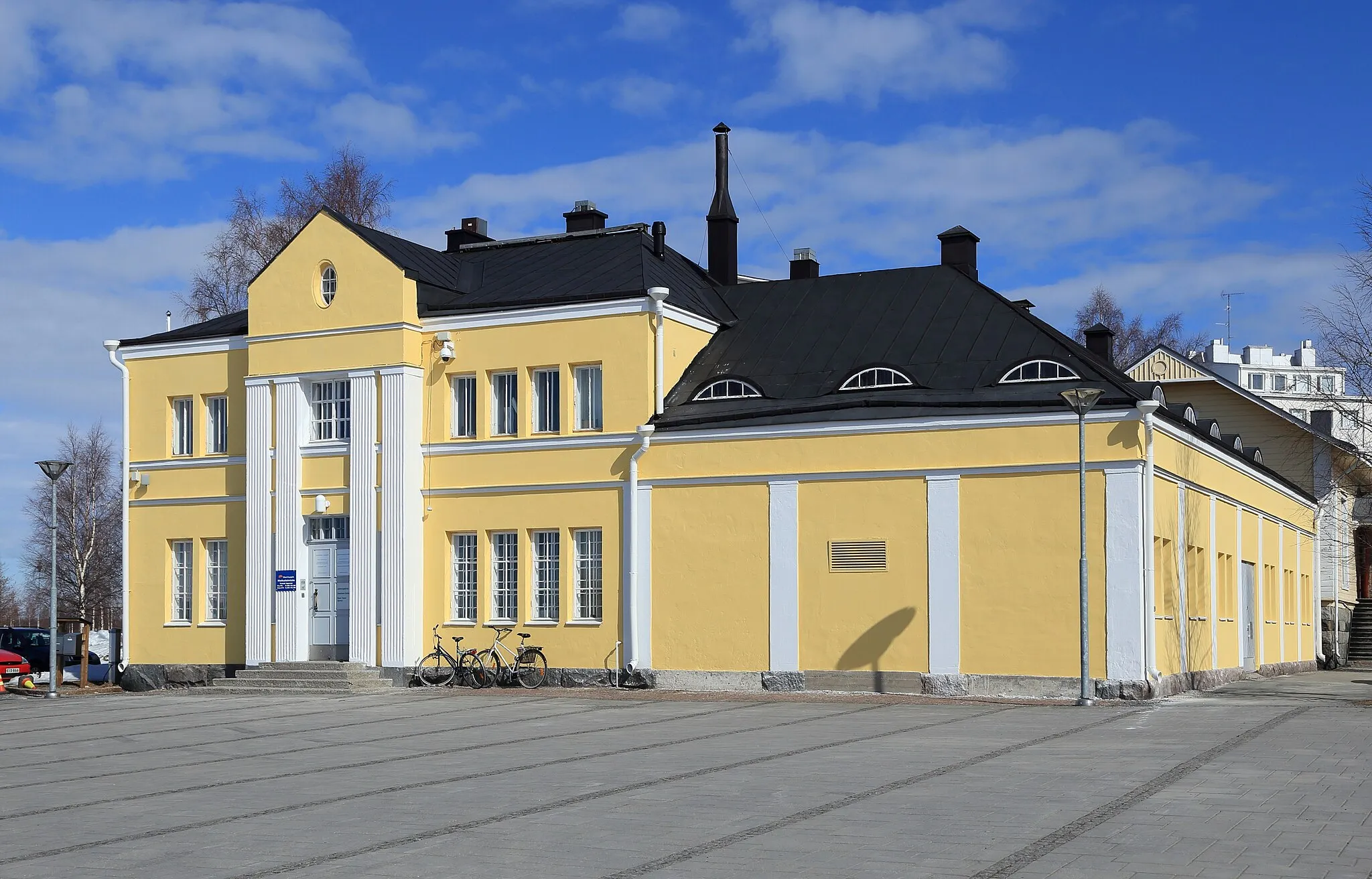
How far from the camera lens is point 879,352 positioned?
89.6ft

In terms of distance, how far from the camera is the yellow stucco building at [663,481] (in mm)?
24078

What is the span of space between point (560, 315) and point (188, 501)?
29.0ft

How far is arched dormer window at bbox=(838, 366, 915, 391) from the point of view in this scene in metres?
26.2

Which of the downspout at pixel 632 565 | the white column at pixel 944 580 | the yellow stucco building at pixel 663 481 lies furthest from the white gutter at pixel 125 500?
the white column at pixel 944 580

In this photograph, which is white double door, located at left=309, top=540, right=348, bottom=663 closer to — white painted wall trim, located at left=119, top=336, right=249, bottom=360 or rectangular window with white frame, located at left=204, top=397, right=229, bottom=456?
rectangular window with white frame, located at left=204, top=397, right=229, bottom=456

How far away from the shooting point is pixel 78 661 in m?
40.9

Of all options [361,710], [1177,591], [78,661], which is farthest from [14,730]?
[78,661]

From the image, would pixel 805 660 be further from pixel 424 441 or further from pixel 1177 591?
pixel 424 441

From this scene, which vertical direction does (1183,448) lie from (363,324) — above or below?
below

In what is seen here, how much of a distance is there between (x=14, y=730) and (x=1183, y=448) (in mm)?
18431

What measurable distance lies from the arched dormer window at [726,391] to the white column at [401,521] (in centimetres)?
522

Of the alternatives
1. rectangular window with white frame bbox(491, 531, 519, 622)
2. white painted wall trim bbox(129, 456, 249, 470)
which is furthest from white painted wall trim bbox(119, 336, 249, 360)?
rectangular window with white frame bbox(491, 531, 519, 622)

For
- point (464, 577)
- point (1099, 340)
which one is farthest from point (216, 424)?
point (1099, 340)

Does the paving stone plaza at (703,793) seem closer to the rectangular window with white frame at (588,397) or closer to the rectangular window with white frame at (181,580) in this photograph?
the rectangular window with white frame at (588,397)
